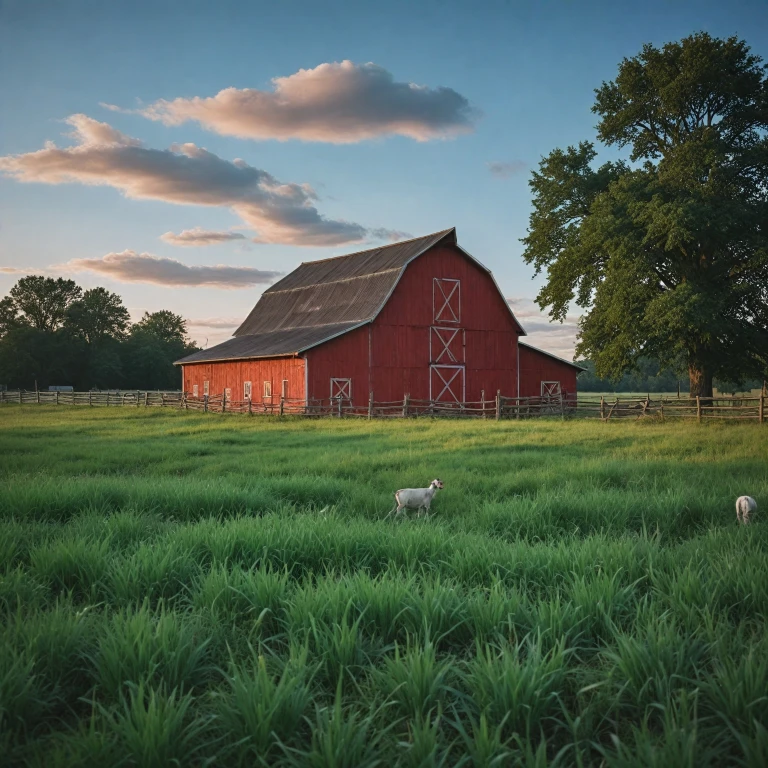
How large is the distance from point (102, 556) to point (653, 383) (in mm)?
131331

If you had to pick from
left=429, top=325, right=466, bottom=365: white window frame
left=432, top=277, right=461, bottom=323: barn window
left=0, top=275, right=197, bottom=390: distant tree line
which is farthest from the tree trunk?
left=0, top=275, right=197, bottom=390: distant tree line

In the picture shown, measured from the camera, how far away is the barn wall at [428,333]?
3272cm

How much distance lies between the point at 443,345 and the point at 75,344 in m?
60.2

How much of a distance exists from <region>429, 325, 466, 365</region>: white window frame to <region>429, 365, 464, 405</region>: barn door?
31 centimetres

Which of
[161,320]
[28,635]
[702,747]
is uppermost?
[161,320]

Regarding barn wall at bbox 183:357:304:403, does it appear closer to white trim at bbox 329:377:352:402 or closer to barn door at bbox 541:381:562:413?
white trim at bbox 329:377:352:402

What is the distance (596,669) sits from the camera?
3.86 meters

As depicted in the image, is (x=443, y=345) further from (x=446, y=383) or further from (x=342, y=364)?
(x=342, y=364)

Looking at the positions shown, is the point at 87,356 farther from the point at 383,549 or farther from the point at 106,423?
the point at 383,549

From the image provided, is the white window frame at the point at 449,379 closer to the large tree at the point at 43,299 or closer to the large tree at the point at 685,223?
the large tree at the point at 685,223

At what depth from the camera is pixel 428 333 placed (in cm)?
3381

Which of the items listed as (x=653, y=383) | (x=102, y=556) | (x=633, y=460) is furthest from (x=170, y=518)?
(x=653, y=383)

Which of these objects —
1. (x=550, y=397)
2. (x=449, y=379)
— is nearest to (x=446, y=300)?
(x=449, y=379)

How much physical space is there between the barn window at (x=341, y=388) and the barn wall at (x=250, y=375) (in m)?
1.48
